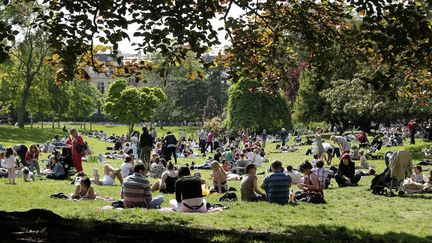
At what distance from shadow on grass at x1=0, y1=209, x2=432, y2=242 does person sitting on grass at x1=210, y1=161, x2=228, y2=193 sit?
6.54 metres

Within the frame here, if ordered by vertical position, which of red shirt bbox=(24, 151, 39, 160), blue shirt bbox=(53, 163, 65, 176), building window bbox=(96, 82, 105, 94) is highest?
building window bbox=(96, 82, 105, 94)

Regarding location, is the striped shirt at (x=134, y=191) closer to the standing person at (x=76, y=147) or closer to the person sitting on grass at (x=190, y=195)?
the person sitting on grass at (x=190, y=195)

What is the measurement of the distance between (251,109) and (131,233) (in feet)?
199

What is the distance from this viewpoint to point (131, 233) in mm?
7891

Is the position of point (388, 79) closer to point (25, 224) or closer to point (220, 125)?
point (25, 224)

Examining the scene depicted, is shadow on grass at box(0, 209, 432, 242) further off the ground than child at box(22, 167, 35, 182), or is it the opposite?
shadow on grass at box(0, 209, 432, 242)

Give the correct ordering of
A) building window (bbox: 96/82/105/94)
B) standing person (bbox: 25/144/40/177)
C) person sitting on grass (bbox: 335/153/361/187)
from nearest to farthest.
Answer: person sitting on grass (bbox: 335/153/361/187)
standing person (bbox: 25/144/40/177)
building window (bbox: 96/82/105/94)

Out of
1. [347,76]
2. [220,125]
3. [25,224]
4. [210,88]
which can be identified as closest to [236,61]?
[25,224]

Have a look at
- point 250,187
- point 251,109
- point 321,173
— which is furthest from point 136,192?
point 251,109

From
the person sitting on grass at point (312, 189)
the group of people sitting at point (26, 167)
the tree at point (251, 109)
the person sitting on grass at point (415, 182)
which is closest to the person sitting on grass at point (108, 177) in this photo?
the group of people sitting at point (26, 167)

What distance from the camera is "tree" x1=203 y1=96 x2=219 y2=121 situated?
9819 centimetres

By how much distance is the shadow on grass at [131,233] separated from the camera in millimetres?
7406

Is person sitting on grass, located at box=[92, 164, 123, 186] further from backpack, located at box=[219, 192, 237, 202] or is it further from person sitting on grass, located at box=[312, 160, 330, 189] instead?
person sitting on grass, located at box=[312, 160, 330, 189]

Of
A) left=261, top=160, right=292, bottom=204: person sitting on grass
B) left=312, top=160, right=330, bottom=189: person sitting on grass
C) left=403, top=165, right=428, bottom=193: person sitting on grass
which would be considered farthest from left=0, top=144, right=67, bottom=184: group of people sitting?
left=403, top=165, right=428, bottom=193: person sitting on grass
